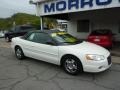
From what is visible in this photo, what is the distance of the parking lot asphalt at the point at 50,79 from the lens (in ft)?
14.1

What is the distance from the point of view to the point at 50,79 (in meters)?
4.85

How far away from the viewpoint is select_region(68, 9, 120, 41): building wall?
13359mm

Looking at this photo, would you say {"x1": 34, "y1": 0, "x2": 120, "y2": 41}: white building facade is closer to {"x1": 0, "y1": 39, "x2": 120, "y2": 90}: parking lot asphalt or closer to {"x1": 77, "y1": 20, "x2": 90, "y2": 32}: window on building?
{"x1": 77, "y1": 20, "x2": 90, "y2": 32}: window on building

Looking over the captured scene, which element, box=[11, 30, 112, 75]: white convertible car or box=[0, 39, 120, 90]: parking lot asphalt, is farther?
box=[11, 30, 112, 75]: white convertible car

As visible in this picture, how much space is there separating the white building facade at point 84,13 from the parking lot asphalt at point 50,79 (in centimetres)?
376

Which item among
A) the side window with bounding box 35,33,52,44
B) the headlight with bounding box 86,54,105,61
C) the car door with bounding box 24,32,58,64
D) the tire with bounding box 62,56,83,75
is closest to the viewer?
the headlight with bounding box 86,54,105,61

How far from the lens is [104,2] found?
25.7 ft

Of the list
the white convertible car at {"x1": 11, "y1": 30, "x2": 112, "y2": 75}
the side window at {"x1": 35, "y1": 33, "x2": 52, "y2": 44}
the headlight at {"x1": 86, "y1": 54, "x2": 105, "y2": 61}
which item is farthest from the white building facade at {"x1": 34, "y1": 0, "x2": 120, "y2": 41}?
the headlight at {"x1": 86, "y1": 54, "x2": 105, "y2": 61}

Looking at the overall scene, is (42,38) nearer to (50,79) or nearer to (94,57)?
(50,79)

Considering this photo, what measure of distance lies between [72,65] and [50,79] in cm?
88

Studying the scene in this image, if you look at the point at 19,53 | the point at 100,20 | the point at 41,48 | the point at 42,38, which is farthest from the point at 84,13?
the point at 41,48

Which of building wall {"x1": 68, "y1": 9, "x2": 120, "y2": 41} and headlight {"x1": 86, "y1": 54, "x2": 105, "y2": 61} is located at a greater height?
building wall {"x1": 68, "y1": 9, "x2": 120, "y2": 41}

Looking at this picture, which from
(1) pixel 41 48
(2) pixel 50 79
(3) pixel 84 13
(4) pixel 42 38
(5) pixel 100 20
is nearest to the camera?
(2) pixel 50 79

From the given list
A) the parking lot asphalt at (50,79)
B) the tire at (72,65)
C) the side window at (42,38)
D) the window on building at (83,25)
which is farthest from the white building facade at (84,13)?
the tire at (72,65)
